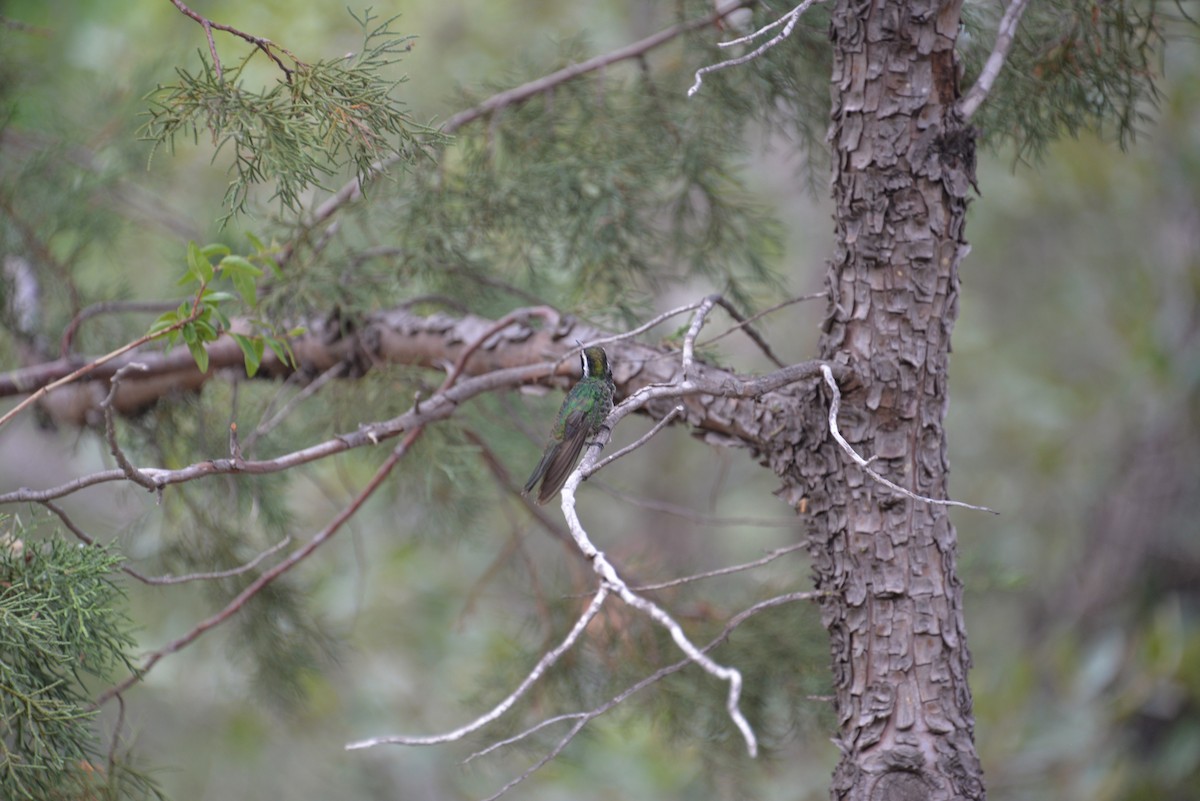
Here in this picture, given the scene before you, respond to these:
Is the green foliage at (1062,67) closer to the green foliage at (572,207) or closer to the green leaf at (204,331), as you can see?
the green foliage at (572,207)

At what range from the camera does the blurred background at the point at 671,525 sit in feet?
8.34

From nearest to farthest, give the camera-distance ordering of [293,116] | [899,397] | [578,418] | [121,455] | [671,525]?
[121,455] < [293,116] < [899,397] < [578,418] < [671,525]

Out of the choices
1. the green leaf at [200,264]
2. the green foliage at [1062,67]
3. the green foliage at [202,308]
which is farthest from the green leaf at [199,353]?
the green foliage at [1062,67]

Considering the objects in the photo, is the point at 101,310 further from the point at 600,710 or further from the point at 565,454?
the point at 600,710

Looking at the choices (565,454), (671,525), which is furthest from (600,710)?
(671,525)

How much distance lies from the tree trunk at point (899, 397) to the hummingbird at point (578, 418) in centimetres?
42

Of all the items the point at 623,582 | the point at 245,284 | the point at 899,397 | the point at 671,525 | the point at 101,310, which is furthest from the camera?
the point at 671,525

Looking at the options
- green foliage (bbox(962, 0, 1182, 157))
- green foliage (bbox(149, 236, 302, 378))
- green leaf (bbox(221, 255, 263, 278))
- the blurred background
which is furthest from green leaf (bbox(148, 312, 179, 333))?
green foliage (bbox(962, 0, 1182, 157))

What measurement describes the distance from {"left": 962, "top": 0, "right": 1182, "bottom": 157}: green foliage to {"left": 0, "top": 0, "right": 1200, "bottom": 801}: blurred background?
0.80 ft

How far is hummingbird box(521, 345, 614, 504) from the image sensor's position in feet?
5.66

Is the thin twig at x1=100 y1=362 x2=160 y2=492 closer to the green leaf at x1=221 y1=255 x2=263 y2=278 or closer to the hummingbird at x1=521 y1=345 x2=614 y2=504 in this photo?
the green leaf at x1=221 y1=255 x2=263 y2=278

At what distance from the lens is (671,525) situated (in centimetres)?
725

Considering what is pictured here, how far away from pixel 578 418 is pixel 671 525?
18.4 ft

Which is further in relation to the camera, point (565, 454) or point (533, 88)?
point (533, 88)
